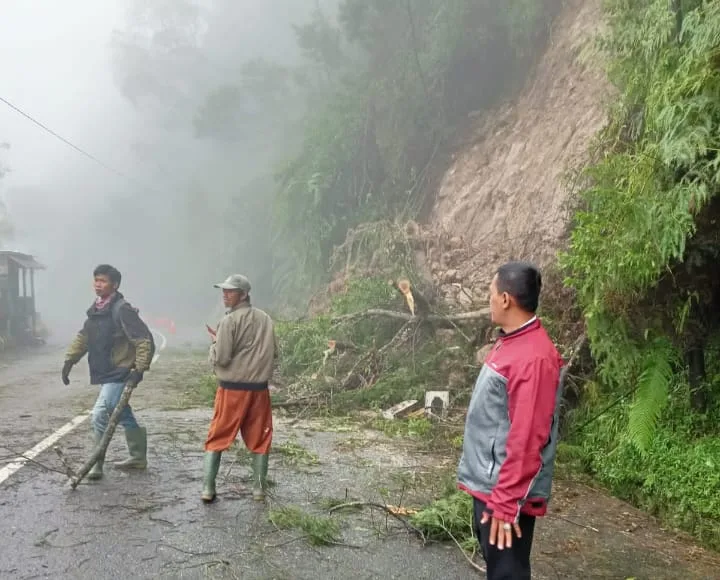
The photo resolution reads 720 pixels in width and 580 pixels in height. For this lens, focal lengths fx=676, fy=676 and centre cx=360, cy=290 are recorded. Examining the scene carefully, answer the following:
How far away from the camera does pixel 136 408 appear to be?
9.80m

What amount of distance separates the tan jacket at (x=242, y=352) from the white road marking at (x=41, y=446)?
2.07m

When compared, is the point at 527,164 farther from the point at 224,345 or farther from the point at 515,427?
the point at 515,427

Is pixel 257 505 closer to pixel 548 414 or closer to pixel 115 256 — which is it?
pixel 548 414

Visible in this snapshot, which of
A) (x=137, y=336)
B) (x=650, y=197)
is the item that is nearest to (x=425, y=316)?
(x=137, y=336)

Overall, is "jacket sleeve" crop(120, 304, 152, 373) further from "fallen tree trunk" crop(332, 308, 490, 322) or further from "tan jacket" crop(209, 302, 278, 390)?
"fallen tree trunk" crop(332, 308, 490, 322)

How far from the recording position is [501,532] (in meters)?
2.60

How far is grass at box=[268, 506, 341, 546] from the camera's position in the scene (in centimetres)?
454

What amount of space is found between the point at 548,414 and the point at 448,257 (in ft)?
34.7

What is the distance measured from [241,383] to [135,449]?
156cm

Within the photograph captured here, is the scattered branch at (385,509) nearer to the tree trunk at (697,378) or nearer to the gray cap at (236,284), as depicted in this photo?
the gray cap at (236,284)

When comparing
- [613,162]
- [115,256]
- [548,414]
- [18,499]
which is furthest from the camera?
[115,256]

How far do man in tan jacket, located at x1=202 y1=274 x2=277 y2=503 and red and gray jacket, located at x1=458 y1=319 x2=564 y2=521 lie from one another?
2.81m

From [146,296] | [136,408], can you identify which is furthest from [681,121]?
[146,296]

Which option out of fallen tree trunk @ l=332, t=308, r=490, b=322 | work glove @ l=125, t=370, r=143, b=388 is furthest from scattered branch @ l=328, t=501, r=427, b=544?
fallen tree trunk @ l=332, t=308, r=490, b=322
